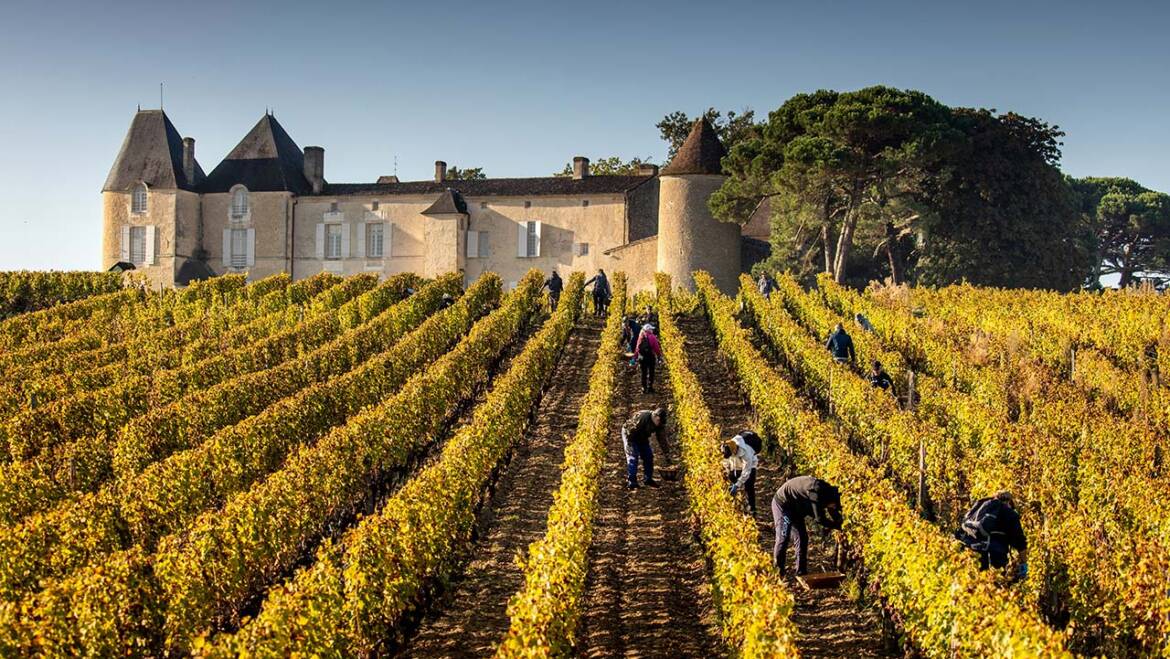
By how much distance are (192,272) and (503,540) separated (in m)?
35.0

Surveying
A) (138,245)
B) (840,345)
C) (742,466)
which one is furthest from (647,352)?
(138,245)

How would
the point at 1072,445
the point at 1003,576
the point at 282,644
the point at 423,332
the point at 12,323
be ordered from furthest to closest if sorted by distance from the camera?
the point at 12,323, the point at 423,332, the point at 1072,445, the point at 1003,576, the point at 282,644

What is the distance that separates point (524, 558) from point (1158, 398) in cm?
1014

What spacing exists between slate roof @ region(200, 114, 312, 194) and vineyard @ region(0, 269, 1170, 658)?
21.3 meters

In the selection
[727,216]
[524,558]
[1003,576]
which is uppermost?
[727,216]

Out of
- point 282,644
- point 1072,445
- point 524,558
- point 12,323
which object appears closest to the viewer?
point 282,644

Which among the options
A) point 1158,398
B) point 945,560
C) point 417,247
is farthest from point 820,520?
point 417,247

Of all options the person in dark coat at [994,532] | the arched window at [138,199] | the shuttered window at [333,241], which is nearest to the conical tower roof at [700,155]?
the shuttered window at [333,241]

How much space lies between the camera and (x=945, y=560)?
8656 mm

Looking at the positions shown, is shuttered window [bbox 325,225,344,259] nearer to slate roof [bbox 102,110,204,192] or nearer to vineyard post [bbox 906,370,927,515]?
slate roof [bbox 102,110,204,192]

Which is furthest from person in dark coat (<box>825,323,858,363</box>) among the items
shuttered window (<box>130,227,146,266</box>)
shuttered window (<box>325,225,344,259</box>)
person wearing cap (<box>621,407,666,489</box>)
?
shuttered window (<box>130,227,146,266</box>)

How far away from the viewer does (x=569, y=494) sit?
10.5 meters

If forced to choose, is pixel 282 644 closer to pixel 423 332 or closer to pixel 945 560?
pixel 945 560

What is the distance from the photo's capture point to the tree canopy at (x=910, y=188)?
32.4 meters
